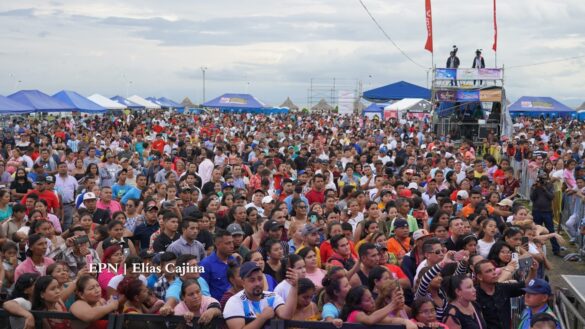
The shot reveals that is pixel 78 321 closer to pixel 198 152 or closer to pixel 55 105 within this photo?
pixel 198 152

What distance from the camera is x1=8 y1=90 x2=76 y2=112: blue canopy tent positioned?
24.9 m

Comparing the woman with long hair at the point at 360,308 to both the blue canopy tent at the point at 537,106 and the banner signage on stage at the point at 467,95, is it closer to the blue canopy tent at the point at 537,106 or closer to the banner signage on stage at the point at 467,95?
Result: the banner signage on stage at the point at 467,95

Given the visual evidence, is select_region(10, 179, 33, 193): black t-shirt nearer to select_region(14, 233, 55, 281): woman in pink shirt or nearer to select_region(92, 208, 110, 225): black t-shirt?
select_region(92, 208, 110, 225): black t-shirt

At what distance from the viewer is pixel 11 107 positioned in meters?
22.5

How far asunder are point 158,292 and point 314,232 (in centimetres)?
192

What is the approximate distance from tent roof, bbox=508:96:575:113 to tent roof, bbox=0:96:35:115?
28.2 m

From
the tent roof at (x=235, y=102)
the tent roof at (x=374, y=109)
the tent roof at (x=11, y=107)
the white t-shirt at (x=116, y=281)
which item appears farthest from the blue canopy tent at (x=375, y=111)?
the white t-shirt at (x=116, y=281)

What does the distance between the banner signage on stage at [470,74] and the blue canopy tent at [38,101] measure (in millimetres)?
15123

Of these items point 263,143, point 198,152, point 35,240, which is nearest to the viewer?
point 35,240

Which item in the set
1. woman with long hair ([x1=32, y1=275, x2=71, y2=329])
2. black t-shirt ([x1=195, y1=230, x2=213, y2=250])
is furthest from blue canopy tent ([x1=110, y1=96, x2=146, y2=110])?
woman with long hair ([x1=32, y1=275, x2=71, y2=329])

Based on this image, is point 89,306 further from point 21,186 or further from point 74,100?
point 74,100

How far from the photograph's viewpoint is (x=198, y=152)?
56.9ft

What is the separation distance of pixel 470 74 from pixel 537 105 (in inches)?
694

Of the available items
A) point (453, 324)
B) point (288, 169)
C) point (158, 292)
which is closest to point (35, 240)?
point (158, 292)
